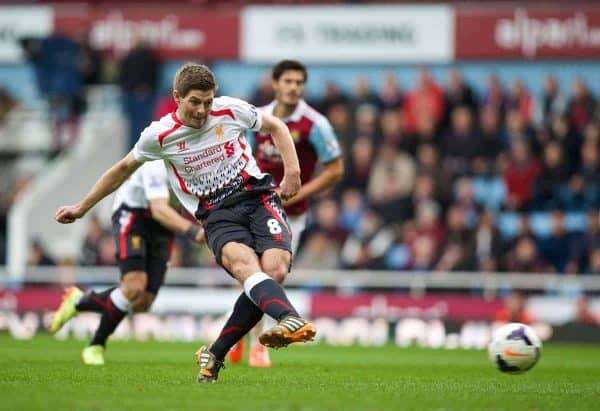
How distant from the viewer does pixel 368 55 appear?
23.3 metres

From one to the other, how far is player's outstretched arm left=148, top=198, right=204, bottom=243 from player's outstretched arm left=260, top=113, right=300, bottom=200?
236 centimetres

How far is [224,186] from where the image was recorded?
927 centimetres

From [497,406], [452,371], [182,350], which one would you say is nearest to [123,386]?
[497,406]

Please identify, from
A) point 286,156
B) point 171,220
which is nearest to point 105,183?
point 286,156

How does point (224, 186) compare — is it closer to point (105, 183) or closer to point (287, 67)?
point (105, 183)

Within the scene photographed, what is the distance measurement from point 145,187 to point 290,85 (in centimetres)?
165

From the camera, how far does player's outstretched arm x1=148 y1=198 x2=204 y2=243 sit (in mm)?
11750

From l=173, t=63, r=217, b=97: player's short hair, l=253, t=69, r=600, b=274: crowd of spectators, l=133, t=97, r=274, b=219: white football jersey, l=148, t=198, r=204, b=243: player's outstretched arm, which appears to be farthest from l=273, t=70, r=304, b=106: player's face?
l=253, t=69, r=600, b=274: crowd of spectators

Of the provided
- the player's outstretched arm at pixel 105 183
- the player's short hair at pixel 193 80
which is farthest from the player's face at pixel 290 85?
the player's short hair at pixel 193 80

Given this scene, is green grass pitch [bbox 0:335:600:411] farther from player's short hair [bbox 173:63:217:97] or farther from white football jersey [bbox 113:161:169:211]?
player's short hair [bbox 173:63:217:97]

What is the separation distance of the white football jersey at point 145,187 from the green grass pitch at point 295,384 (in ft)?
4.90

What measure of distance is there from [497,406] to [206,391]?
6.01ft

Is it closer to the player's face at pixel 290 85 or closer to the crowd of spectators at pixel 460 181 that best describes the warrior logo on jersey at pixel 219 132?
the player's face at pixel 290 85

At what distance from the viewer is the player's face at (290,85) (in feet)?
40.5
